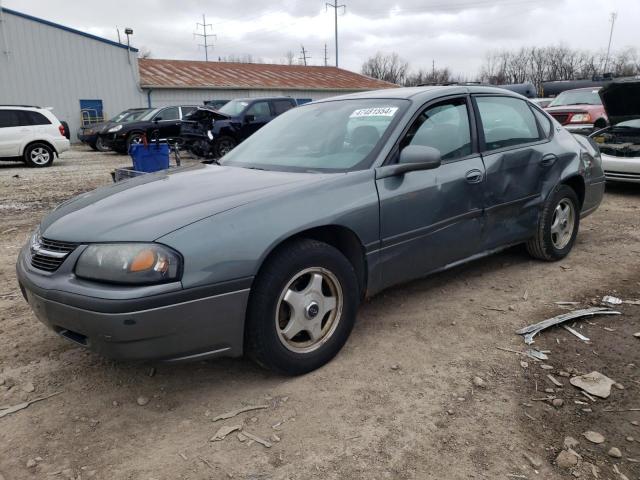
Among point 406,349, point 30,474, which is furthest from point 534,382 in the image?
point 30,474

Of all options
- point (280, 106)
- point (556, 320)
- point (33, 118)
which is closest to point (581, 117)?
point (280, 106)

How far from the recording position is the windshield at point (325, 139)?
320 cm

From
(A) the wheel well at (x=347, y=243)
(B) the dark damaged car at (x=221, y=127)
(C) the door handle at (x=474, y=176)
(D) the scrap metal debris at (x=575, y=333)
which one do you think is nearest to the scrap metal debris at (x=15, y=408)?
(A) the wheel well at (x=347, y=243)

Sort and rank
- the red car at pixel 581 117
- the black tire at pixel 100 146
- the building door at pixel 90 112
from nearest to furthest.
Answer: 1. the red car at pixel 581 117
2. the black tire at pixel 100 146
3. the building door at pixel 90 112

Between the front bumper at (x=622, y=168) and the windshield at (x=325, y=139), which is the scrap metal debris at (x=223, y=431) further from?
the front bumper at (x=622, y=168)

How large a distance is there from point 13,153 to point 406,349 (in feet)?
42.4

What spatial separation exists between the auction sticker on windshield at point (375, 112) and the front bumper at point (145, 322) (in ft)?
5.32

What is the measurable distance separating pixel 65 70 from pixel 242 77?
987cm

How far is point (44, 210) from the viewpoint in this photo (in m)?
7.51

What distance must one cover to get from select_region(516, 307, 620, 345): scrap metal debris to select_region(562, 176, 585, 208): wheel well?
1.39 m

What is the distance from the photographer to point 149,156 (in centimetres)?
868

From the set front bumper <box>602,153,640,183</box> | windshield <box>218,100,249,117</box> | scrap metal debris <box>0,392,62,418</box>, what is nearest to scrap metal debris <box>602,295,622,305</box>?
scrap metal debris <box>0,392,62,418</box>

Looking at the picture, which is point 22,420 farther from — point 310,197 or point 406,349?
point 406,349

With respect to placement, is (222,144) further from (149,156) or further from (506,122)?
(506,122)
